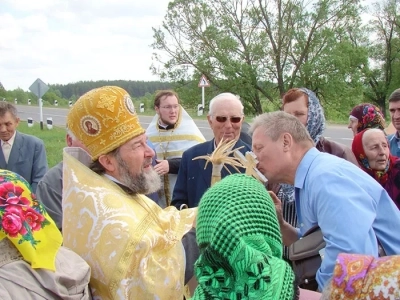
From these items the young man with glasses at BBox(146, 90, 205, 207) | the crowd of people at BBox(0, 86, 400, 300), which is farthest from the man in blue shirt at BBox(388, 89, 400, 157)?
the young man with glasses at BBox(146, 90, 205, 207)

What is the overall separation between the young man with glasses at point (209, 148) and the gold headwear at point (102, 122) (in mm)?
1164

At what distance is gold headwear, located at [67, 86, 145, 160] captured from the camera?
2.47 metres

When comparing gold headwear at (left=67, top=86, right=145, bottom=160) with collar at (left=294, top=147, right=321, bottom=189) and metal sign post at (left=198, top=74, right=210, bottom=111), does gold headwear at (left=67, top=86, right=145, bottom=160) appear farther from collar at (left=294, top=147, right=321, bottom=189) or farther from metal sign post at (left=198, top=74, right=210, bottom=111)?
metal sign post at (left=198, top=74, right=210, bottom=111)

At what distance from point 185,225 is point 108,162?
54cm

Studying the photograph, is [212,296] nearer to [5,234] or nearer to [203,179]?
[5,234]

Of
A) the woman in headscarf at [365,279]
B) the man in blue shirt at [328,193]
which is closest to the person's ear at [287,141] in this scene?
the man in blue shirt at [328,193]

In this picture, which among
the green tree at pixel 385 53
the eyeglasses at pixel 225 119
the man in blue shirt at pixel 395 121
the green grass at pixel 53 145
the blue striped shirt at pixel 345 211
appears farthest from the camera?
the green tree at pixel 385 53

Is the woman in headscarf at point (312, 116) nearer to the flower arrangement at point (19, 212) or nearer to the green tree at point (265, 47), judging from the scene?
the flower arrangement at point (19, 212)

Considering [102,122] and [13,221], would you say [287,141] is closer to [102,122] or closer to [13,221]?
[102,122]

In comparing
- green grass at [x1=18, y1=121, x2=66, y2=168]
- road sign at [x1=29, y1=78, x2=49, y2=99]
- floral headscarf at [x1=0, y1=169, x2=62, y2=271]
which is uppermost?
road sign at [x1=29, y1=78, x2=49, y2=99]

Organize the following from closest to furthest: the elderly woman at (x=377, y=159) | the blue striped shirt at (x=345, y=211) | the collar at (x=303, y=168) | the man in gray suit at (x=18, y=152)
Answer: the blue striped shirt at (x=345, y=211) → the collar at (x=303, y=168) → the elderly woman at (x=377, y=159) → the man in gray suit at (x=18, y=152)

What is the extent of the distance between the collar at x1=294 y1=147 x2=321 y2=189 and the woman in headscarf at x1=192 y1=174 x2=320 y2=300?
98 cm

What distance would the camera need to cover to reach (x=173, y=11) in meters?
19.9

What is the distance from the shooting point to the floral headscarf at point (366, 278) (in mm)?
1125
